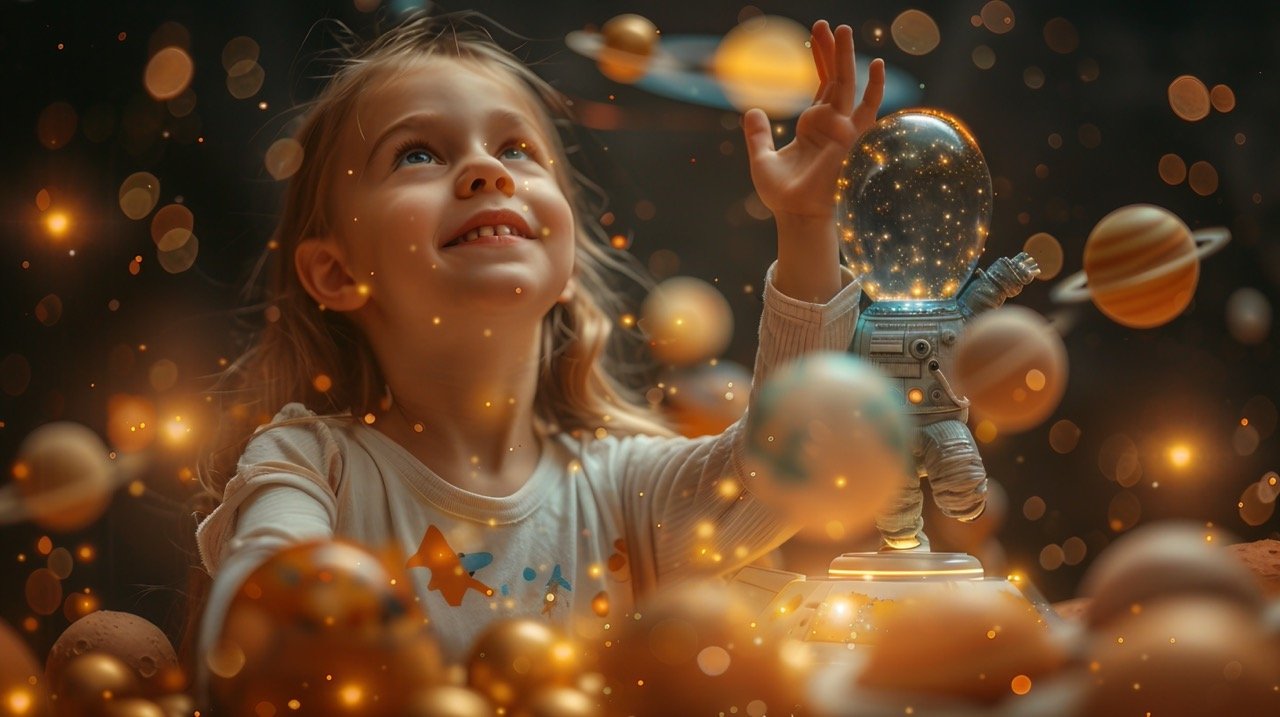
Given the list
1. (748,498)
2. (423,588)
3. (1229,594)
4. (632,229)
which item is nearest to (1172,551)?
(1229,594)

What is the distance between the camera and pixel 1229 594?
1.69 feet

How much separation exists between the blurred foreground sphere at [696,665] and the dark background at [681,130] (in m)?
0.52

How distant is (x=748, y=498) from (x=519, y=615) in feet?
0.58

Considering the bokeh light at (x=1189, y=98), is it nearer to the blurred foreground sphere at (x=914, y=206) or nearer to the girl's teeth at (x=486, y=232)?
the blurred foreground sphere at (x=914, y=206)

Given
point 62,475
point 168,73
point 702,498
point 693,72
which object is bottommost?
point 62,475

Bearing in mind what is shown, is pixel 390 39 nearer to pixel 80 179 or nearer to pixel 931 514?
pixel 80 179

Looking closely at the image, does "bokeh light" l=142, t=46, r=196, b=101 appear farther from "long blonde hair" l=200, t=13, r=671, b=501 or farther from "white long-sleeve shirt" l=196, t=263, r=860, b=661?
"white long-sleeve shirt" l=196, t=263, r=860, b=661

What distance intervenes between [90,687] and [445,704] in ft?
0.78

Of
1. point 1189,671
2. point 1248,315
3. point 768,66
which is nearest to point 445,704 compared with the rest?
point 1189,671

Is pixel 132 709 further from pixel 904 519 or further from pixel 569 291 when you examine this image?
pixel 569 291

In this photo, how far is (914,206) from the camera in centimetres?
69

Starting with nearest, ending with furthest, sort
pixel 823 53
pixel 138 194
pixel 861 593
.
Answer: pixel 861 593 → pixel 823 53 → pixel 138 194

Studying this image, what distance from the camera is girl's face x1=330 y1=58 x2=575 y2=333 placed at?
796mm

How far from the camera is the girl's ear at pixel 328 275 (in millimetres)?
894
